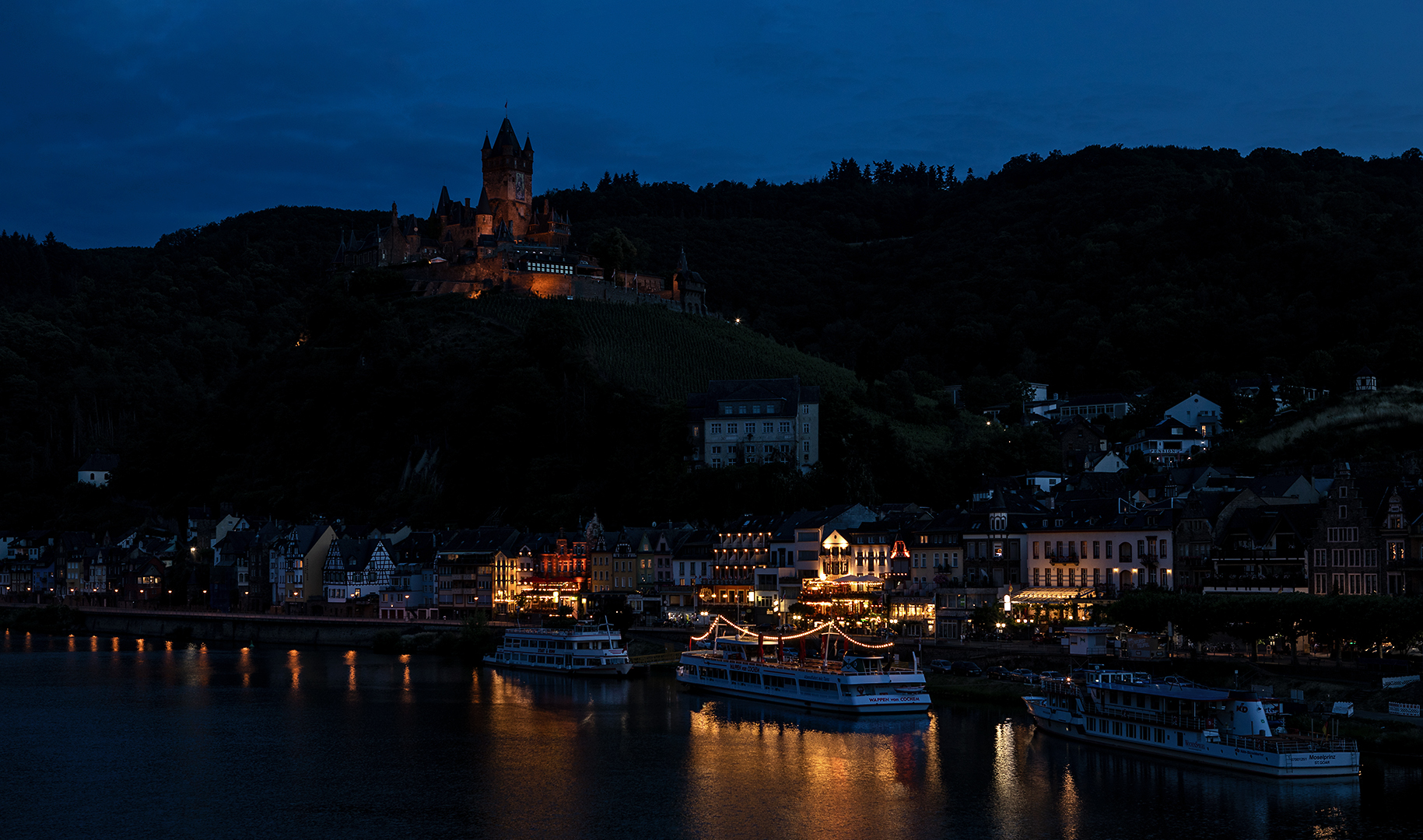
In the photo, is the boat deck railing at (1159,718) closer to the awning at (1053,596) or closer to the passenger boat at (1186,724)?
the passenger boat at (1186,724)

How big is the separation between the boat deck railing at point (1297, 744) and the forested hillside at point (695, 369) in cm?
5666

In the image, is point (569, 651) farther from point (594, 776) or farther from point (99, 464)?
point (99, 464)

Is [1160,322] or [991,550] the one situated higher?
[1160,322]

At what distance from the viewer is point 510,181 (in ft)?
563

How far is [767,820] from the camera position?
45188mm

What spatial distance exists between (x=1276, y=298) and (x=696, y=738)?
107 metres

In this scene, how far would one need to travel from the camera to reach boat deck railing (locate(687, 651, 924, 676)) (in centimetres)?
6619

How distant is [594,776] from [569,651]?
3194 cm

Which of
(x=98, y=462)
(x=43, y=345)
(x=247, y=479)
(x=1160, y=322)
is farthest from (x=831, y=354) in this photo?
(x=43, y=345)

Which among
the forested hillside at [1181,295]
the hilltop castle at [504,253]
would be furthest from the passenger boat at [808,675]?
the hilltop castle at [504,253]

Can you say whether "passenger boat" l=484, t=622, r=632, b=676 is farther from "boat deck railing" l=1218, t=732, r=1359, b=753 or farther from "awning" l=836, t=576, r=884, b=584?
"boat deck railing" l=1218, t=732, r=1359, b=753

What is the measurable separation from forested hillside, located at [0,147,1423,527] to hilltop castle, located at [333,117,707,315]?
14.8 ft

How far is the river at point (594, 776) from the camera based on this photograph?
145 feet

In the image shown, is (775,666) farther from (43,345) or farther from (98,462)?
(43,345)
